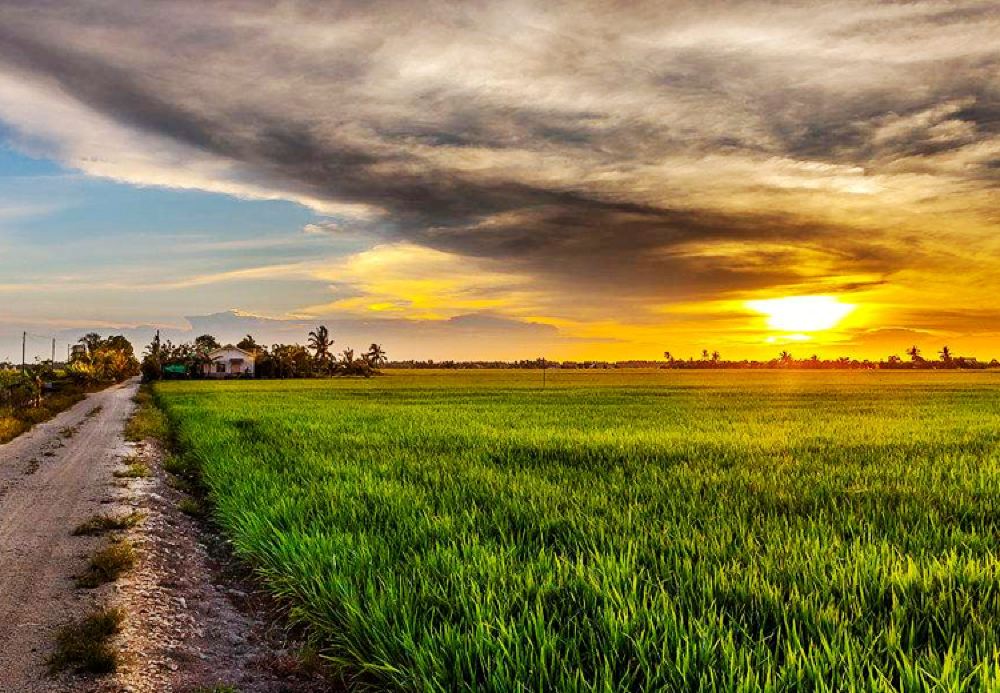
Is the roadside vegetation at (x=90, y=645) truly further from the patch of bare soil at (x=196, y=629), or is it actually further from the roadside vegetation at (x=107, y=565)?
the roadside vegetation at (x=107, y=565)

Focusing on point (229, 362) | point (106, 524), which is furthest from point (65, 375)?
point (106, 524)

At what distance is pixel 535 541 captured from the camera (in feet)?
22.9

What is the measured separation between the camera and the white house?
362ft

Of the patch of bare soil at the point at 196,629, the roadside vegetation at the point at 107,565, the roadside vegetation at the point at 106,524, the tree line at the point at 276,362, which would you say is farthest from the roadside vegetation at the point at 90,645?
the tree line at the point at 276,362

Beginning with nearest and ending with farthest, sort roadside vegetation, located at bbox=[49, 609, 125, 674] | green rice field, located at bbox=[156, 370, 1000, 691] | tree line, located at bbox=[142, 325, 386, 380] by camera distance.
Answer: green rice field, located at bbox=[156, 370, 1000, 691], roadside vegetation, located at bbox=[49, 609, 125, 674], tree line, located at bbox=[142, 325, 386, 380]

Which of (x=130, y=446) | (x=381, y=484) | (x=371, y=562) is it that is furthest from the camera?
(x=130, y=446)

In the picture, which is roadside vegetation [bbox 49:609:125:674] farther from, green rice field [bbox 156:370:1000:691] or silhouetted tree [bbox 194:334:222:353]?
silhouetted tree [bbox 194:334:222:353]

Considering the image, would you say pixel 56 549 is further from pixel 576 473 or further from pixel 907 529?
pixel 907 529

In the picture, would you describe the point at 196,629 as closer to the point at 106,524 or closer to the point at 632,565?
the point at 632,565

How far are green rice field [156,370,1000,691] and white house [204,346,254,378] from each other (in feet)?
338

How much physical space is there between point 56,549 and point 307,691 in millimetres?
5175

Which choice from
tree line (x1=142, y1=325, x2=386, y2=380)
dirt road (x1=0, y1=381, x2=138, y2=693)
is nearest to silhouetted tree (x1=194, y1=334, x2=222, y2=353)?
tree line (x1=142, y1=325, x2=386, y2=380)

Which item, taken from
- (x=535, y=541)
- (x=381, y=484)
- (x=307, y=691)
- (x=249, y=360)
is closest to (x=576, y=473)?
(x=381, y=484)

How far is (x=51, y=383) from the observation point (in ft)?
217
